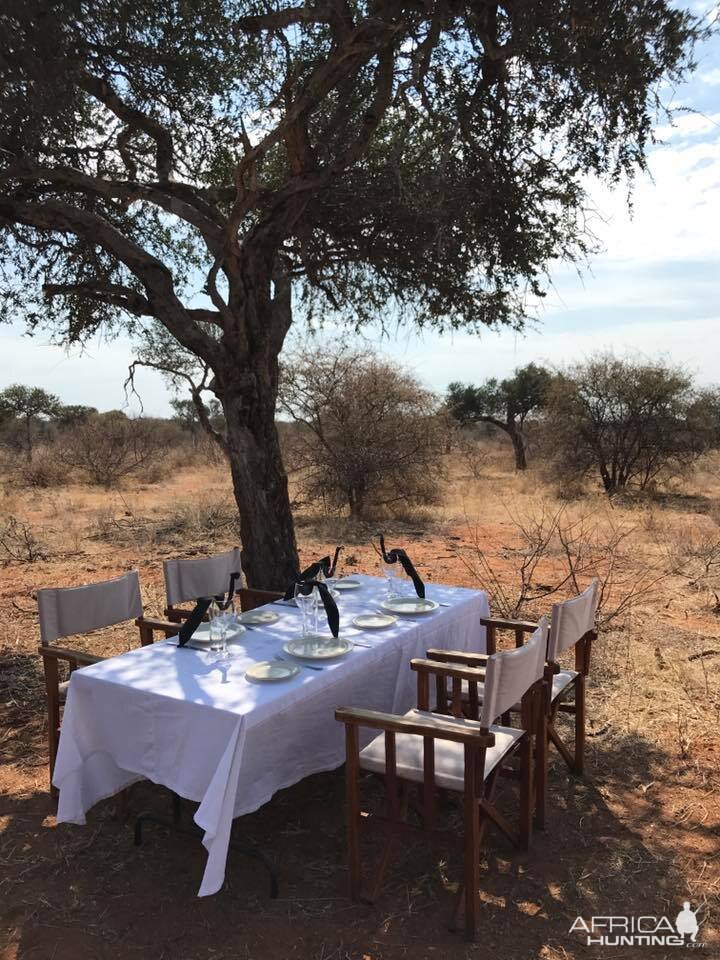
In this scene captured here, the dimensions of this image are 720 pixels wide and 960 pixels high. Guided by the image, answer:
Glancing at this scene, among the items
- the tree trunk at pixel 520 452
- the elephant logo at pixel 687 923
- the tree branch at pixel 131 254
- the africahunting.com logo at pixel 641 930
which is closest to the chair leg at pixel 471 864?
the africahunting.com logo at pixel 641 930

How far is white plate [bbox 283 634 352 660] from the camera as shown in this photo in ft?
9.76

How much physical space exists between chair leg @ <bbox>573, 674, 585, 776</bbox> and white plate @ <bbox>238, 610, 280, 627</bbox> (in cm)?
151

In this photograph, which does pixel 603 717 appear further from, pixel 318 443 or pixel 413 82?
pixel 318 443

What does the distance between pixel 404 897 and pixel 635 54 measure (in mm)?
4616

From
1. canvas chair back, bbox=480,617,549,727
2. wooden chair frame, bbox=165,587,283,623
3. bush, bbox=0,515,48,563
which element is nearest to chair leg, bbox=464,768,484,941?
canvas chair back, bbox=480,617,549,727

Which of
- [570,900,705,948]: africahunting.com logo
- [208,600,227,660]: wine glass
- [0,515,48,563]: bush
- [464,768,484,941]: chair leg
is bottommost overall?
[570,900,705,948]: africahunting.com logo

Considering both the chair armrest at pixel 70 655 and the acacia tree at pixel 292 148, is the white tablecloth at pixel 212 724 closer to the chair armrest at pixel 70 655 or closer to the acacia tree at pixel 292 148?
the chair armrest at pixel 70 655

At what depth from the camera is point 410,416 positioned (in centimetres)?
1252

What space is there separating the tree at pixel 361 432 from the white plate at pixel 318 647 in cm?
890

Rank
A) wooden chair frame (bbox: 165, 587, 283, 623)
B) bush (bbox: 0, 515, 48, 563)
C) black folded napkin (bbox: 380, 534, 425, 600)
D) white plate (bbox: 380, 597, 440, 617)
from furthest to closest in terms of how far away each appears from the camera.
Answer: bush (bbox: 0, 515, 48, 563), wooden chair frame (bbox: 165, 587, 283, 623), black folded napkin (bbox: 380, 534, 425, 600), white plate (bbox: 380, 597, 440, 617)

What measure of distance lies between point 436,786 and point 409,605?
1.18 m

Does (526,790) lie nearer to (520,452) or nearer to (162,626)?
(162,626)

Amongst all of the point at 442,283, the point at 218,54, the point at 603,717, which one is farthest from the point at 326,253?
the point at 603,717

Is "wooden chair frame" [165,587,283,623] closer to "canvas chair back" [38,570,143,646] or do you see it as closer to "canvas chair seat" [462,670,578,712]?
"canvas chair back" [38,570,143,646]
